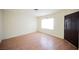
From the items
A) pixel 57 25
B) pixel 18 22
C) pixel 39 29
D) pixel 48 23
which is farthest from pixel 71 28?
pixel 18 22

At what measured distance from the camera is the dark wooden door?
1.14 m

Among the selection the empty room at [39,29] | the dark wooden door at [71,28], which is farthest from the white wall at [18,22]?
the dark wooden door at [71,28]

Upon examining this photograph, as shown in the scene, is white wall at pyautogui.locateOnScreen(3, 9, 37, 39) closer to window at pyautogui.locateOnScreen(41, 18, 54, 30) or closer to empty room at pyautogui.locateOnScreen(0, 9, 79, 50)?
empty room at pyautogui.locateOnScreen(0, 9, 79, 50)

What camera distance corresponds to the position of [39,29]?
4.16 ft

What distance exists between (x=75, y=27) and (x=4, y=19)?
A: 0.99 metres

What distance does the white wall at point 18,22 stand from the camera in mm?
1135

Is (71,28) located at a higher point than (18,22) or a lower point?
lower

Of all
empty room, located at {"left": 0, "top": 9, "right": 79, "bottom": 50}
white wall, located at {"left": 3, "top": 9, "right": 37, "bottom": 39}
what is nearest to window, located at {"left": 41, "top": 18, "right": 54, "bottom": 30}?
empty room, located at {"left": 0, "top": 9, "right": 79, "bottom": 50}

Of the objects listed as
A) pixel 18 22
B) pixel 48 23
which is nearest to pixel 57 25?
pixel 48 23

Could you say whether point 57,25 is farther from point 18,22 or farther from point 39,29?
point 18,22

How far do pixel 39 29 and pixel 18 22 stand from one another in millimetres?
328
